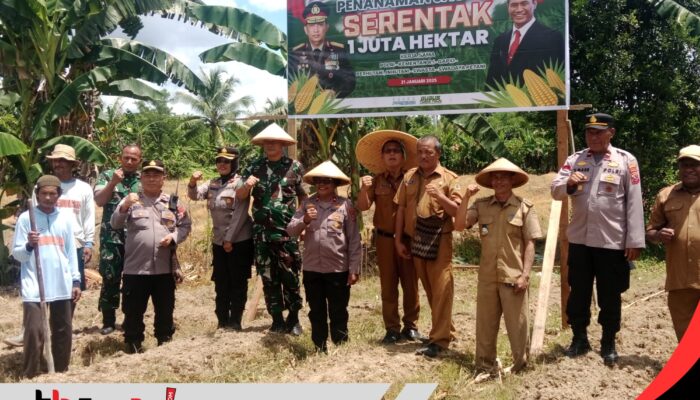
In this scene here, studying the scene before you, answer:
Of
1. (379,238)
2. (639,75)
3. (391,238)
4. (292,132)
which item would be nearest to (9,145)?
(292,132)

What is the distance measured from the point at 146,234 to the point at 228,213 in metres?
0.70

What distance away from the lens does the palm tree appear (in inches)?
1340

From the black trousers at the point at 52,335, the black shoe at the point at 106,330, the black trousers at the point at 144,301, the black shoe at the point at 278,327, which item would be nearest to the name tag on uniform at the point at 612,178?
the black shoe at the point at 278,327

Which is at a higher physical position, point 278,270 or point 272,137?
point 272,137

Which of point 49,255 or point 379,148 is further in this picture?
point 379,148

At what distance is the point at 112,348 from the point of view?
540 cm

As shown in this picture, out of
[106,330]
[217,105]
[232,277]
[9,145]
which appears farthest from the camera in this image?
[217,105]

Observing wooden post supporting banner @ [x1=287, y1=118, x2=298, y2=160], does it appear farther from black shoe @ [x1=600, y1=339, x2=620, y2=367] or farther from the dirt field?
black shoe @ [x1=600, y1=339, x2=620, y2=367]

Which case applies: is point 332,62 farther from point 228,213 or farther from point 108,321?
point 108,321

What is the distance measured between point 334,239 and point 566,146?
2369 mm

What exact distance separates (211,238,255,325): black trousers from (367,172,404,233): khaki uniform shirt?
1.13 metres

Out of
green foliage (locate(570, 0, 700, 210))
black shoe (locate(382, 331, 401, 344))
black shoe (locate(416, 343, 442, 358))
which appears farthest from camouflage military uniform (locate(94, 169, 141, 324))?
green foliage (locate(570, 0, 700, 210))

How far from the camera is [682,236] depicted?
4109mm

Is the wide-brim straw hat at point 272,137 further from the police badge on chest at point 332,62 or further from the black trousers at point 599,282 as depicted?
the black trousers at point 599,282
